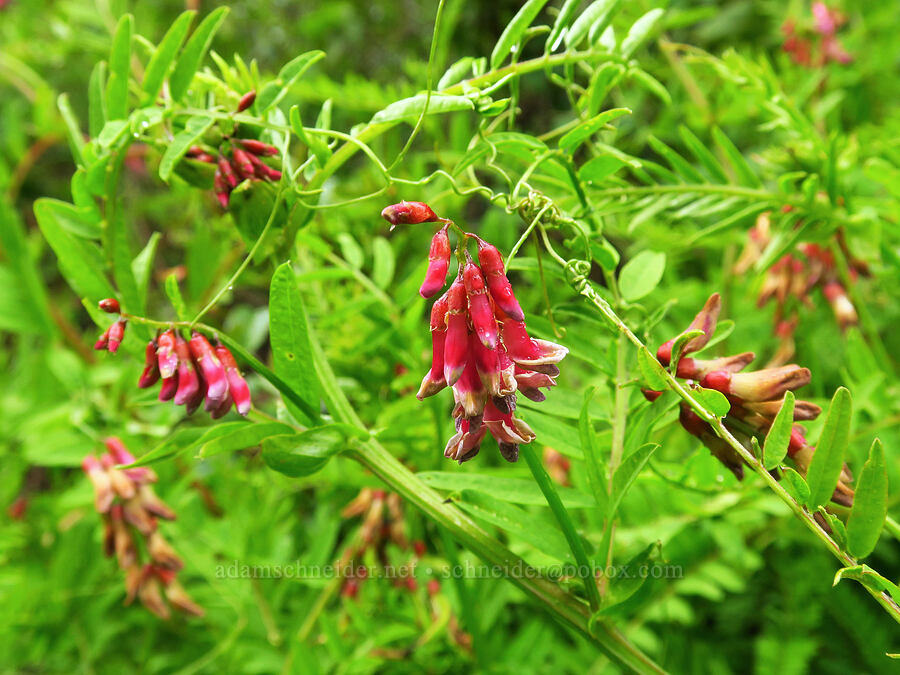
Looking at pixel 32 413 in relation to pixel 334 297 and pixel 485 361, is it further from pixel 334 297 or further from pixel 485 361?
pixel 485 361

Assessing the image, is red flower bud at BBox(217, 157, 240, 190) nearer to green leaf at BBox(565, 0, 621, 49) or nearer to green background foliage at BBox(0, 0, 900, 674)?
green background foliage at BBox(0, 0, 900, 674)

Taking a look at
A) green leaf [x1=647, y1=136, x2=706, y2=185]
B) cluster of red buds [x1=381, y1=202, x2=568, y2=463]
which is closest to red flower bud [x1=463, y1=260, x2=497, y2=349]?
cluster of red buds [x1=381, y1=202, x2=568, y2=463]

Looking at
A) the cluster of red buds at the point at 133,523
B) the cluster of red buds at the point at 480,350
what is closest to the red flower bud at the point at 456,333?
the cluster of red buds at the point at 480,350

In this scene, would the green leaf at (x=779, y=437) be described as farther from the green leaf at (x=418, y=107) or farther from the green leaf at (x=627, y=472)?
the green leaf at (x=418, y=107)

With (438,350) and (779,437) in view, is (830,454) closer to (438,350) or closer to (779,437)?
(779,437)

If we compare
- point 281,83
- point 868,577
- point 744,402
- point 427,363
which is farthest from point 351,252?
point 868,577

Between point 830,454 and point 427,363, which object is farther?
point 427,363
